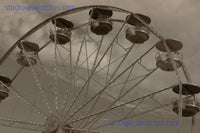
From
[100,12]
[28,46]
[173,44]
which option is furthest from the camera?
[28,46]

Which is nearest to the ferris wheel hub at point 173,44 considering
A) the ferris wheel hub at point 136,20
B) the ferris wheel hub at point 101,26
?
the ferris wheel hub at point 136,20

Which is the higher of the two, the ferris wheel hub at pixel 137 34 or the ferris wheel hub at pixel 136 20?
the ferris wheel hub at pixel 136 20

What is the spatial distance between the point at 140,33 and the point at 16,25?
1869 cm

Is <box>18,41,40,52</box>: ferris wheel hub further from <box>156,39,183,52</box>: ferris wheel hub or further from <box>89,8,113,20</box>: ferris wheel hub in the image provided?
<box>156,39,183,52</box>: ferris wheel hub

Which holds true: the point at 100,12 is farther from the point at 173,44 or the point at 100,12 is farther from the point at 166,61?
the point at 166,61

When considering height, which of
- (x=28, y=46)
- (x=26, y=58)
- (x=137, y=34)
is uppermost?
(x=137, y=34)

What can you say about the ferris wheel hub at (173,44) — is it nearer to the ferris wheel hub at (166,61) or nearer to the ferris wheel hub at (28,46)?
the ferris wheel hub at (166,61)

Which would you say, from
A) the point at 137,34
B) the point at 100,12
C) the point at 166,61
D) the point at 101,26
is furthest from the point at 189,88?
the point at 100,12

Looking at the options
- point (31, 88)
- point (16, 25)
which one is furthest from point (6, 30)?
point (31, 88)

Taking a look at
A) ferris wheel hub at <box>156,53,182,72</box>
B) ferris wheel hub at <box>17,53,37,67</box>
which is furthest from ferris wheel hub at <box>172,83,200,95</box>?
ferris wheel hub at <box>17,53,37,67</box>

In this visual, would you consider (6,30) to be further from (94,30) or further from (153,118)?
(153,118)

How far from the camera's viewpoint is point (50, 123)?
42.5ft

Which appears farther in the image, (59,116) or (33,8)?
(33,8)

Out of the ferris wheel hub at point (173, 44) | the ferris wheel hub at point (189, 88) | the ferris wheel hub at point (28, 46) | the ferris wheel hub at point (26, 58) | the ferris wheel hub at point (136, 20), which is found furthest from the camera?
the ferris wheel hub at point (26, 58)
